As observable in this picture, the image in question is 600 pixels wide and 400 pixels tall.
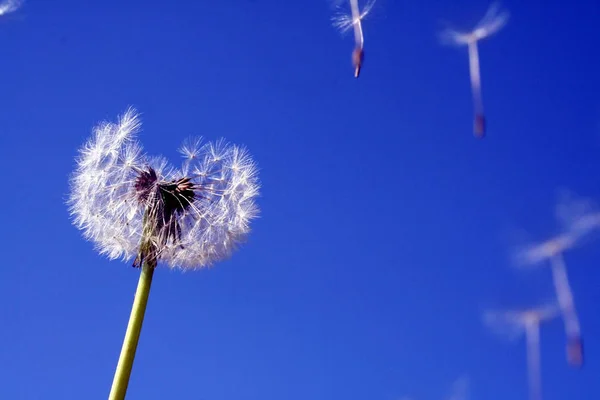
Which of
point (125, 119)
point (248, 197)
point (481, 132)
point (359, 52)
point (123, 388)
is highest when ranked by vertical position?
point (125, 119)

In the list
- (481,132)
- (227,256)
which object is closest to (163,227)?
(227,256)

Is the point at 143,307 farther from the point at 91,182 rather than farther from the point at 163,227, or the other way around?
the point at 91,182

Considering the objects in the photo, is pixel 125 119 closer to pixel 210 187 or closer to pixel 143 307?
pixel 210 187

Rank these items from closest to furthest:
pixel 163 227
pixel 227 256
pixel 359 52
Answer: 1. pixel 359 52
2. pixel 163 227
3. pixel 227 256

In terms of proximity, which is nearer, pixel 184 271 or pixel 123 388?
pixel 123 388

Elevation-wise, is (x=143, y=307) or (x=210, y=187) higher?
(x=210, y=187)

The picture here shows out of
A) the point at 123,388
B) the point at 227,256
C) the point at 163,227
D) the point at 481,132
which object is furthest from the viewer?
the point at 227,256
